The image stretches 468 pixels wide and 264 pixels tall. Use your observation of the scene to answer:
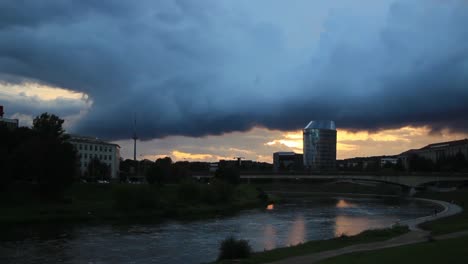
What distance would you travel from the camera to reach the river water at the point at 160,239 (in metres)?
41.3

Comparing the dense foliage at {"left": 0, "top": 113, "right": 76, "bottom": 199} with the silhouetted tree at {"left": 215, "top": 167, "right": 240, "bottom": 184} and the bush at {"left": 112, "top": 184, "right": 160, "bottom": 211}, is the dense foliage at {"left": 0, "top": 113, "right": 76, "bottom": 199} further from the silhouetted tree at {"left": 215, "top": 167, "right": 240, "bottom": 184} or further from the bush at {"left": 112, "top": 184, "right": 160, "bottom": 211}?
the silhouetted tree at {"left": 215, "top": 167, "right": 240, "bottom": 184}

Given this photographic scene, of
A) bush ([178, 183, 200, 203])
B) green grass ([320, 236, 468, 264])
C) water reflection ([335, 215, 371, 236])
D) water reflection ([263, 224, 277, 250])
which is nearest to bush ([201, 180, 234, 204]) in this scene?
bush ([178, 183, 200, 203])

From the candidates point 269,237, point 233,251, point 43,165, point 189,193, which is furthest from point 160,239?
point 189,193

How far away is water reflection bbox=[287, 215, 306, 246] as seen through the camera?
5075cm

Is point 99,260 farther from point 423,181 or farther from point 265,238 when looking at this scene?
point 423,181

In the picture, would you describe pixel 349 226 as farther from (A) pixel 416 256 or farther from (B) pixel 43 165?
(B) pixel 43 165

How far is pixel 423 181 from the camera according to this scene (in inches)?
6437

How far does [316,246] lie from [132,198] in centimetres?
5280

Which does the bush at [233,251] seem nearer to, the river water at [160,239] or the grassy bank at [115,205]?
the river water at [160,239]

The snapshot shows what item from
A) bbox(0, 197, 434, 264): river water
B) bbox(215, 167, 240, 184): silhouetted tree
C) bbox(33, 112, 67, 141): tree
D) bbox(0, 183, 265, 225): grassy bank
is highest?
bbox(33, 112, 67, 141): tree

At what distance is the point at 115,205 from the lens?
3359 inches

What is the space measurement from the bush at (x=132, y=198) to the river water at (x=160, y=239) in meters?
13.6

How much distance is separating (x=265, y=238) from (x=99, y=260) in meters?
19.6

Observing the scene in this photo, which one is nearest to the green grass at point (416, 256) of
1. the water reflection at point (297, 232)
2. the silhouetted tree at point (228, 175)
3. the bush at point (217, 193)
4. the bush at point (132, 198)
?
the water reflection at point (297, 232)
